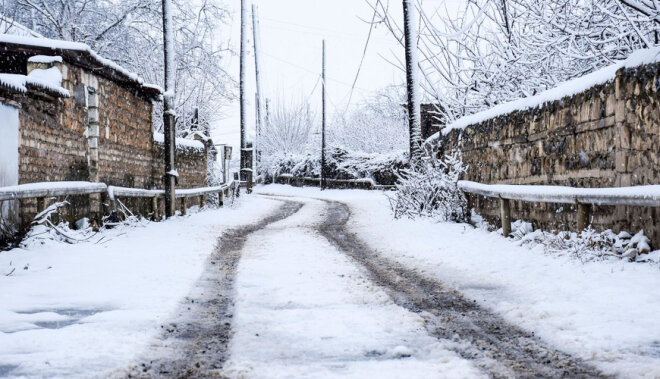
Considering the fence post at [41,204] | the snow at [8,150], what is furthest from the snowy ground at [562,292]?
the snow at [8,150]

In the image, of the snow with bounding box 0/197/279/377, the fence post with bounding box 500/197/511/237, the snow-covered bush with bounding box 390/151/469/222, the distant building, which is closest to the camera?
the snow with bounding box 0/197/279/377

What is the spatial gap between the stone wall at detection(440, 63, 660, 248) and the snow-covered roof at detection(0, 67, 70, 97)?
274 inches

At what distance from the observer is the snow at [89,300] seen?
3.20 metres

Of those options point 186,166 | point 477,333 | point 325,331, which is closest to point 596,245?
point 477,333

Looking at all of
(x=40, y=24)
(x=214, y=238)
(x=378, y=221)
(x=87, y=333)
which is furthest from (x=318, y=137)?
(x=87, y=333)

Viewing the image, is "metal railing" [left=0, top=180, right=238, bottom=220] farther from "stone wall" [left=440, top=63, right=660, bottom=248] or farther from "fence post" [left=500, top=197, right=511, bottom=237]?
"stone wall" [left=440, top=63, right=660, bottom=248]

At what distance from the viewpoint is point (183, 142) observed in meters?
17.3

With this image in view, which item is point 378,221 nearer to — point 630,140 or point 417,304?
point 630,140

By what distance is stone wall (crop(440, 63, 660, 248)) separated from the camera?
18.3ft

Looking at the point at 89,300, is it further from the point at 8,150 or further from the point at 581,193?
the point at 581,193

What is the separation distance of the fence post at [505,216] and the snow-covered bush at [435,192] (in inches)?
89.3

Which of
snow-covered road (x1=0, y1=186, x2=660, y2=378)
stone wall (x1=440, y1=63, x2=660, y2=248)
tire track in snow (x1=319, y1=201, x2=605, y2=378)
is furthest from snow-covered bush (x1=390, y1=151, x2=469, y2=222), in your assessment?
tire track in snow (x1=319, y1=201, x2=605, y2=378)

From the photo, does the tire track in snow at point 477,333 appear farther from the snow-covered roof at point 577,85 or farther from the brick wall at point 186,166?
the brick wall at point 186,166

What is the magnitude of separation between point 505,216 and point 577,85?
2080 millimetres
